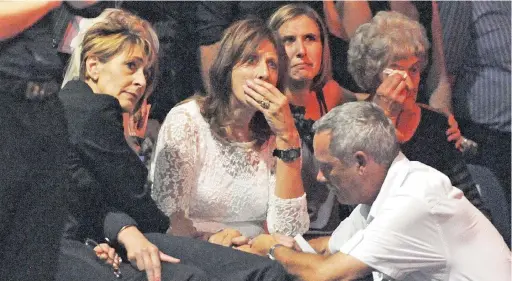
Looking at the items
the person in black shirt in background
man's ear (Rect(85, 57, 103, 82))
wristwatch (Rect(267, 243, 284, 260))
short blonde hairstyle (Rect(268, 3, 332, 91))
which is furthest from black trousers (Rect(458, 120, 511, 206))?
the person in black shirt in background

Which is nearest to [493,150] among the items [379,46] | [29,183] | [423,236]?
[379,46]

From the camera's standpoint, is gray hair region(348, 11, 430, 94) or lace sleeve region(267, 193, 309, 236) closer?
lace sleeve region(267, 193, 309, 236)

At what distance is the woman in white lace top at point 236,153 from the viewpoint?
2.61 meters

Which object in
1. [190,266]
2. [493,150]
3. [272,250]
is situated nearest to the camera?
[190,266]

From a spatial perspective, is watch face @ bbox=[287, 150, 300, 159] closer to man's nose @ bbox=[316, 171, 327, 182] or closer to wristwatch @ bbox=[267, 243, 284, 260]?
man's nose @ bbox=[316, 171, 327, 182]

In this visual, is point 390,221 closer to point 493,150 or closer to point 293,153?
point 293,153

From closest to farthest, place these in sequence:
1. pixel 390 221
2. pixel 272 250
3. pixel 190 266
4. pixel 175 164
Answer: pixel 190 266 < pixel 390 221 < pixel 272 250 < pixel 175 164

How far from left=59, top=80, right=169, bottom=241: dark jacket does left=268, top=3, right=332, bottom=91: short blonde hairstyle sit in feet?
2.03

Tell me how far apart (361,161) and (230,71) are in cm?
47

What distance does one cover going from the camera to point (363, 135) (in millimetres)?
2469

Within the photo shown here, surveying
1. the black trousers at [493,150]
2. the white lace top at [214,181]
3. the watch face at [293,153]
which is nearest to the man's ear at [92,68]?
the white lace top at [214,181]

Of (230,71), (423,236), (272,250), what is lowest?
(272,250)

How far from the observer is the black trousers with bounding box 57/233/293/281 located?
6.91ft

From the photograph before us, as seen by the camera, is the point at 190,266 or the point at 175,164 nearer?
the point at 190,266
